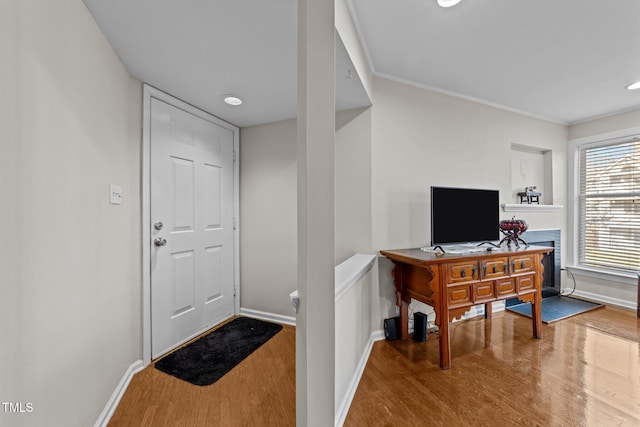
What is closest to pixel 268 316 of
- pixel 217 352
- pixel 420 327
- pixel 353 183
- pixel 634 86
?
pixel 217 352

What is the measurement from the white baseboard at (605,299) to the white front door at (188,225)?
4.29 meters

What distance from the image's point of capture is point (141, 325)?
1945 millimetres

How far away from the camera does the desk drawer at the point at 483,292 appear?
2018mm

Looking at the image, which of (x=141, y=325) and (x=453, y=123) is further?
(x=453, y=123)

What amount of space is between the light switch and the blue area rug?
3789 millimetres

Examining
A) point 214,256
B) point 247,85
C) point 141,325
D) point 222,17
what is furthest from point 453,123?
point 141,325

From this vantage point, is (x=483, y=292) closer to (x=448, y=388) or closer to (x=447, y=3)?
(x=448, y=388)

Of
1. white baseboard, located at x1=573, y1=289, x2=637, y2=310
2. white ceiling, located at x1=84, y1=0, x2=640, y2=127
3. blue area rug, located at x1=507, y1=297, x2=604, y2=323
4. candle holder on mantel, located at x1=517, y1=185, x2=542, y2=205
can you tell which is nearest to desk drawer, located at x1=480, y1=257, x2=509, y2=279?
blue area rug, located at x1=507, y1=297, x2=604, y2=323

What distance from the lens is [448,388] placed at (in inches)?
66.1

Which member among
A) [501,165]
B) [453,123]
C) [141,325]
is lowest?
[141,325]

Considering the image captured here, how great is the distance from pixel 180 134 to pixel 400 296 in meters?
2.33

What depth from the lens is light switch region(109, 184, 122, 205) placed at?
1.59m

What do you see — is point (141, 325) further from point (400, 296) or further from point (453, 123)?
point (453, 123)

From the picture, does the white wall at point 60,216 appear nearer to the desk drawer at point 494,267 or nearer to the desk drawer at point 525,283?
the desk drawer at point 494,267
